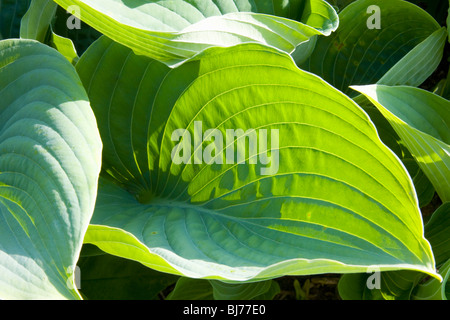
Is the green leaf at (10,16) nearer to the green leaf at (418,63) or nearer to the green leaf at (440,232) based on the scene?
the green leaf at (418,63)

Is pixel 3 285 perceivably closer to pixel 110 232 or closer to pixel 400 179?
pixel 110 232

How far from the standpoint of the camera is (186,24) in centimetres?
93

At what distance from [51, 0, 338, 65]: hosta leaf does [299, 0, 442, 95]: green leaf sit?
0.19m

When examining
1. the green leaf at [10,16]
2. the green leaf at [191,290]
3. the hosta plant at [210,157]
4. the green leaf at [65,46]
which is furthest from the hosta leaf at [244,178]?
the green leaf at [10,16]

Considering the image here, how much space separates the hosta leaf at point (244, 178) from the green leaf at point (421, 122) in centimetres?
13

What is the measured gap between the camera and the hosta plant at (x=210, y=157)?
26.2 inches

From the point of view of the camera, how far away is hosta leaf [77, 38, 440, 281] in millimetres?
→ 687

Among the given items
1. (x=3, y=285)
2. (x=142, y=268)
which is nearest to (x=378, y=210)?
(x=3, y=285)

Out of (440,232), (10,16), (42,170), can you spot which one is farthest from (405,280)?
(10,16)

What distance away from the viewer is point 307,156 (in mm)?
774

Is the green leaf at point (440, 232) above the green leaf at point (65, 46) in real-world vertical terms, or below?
below

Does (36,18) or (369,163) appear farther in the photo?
(36,18)

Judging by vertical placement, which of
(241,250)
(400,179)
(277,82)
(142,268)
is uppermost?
(277,82)

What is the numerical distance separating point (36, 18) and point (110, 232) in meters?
0.54
